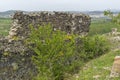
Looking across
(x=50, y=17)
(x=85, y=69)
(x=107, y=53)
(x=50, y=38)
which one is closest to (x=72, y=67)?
(x=85, y=69)

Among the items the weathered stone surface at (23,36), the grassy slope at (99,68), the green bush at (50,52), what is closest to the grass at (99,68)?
the grassy slope at (99,68)

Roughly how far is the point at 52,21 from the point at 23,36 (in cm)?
167

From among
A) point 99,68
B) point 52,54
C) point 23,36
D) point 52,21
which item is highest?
point 52,21

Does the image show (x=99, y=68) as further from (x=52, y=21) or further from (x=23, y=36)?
(x=52, y=21)

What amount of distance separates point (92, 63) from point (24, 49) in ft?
9.21

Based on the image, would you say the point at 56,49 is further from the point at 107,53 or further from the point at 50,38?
the point at 107,53

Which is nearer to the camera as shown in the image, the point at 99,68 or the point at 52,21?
the point at 99,68

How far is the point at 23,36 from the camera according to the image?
18266 mm

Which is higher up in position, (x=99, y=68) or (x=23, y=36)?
(x=23, y=36)

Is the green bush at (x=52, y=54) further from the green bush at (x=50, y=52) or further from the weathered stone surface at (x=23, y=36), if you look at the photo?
the weathered stone surface at (x=23, y=36)

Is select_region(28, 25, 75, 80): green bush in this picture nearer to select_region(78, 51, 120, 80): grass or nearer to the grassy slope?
the grassy slope

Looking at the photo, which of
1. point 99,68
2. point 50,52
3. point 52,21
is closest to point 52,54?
point 50,52

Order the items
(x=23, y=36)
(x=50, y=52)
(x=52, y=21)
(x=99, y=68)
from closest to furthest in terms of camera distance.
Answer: (x=50, y=52) < (x=99, y=68) < (x=23, y=36) < (x=52, y=21)

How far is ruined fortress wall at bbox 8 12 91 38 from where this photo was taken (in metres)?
18.4
